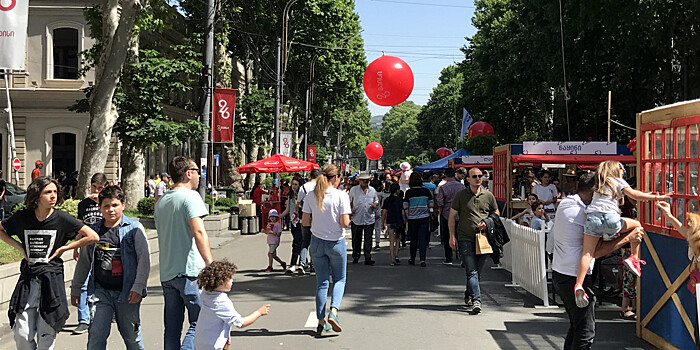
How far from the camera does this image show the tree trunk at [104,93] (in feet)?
58.3

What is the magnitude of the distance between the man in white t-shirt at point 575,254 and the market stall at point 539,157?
990 centimetres

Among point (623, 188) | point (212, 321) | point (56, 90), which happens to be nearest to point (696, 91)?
point (623, 188)

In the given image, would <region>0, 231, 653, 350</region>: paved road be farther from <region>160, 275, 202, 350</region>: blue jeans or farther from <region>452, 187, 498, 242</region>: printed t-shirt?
<region>160, 275, 202, 350</region>: blue jeans

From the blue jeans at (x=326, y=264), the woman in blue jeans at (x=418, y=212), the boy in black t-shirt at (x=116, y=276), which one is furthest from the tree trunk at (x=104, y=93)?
the boy in black t-shirt at (x=116, y=276)

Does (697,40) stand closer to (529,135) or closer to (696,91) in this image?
(696,91)

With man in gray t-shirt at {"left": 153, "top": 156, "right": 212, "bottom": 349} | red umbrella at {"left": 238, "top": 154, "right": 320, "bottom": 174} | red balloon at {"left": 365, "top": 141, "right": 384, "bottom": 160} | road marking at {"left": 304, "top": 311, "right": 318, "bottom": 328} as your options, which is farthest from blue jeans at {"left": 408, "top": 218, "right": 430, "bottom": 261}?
red balloon at {"left": 365, "top": 141, "right": 384, "bottom": 160}

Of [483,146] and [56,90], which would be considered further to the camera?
[483,146]

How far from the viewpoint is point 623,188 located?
21.4ft

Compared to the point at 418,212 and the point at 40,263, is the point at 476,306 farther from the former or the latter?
the point at 40,263

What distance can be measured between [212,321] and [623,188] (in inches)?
138

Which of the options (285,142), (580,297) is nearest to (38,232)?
(580,297)

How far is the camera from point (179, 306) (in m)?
6.29

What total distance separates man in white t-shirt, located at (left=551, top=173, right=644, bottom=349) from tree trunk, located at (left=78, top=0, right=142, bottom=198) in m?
13.5

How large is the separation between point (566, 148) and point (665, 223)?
407 inches
